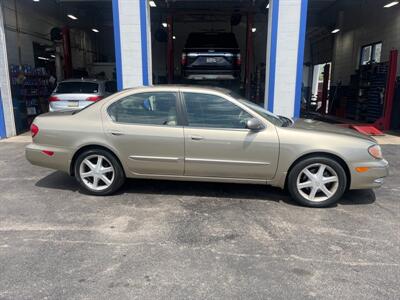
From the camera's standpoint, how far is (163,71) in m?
25.3

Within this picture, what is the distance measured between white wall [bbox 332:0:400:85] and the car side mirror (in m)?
9.71

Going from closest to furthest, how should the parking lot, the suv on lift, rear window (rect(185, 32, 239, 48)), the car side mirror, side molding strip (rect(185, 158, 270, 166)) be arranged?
the parking lot → the car side mirror → side molding strip (rect(185, 158, 270, 166)) → the suv on lift → rear window (rect(185, 32, 239, 48))

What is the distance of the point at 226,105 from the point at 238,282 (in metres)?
2.46

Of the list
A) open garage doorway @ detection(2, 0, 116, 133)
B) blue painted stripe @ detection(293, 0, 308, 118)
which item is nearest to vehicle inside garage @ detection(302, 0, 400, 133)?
blue painted stripe @ detection(293, 0, 308, 118)

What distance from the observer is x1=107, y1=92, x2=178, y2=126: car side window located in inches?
183

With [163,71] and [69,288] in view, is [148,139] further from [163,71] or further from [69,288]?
[163,71]

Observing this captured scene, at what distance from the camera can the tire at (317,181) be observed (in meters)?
4.39

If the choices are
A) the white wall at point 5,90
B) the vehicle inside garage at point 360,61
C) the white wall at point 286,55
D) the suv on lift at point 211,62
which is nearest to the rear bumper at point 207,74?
the suv on lift at point 211,62

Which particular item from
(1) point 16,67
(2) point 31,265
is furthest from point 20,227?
(1) point 16,67

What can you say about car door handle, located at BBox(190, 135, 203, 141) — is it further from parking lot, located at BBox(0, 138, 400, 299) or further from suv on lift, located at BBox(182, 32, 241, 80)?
suv on lift, located at BBox(182, 32, 241, 80)

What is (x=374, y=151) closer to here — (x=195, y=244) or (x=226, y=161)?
(x=226, y=161)

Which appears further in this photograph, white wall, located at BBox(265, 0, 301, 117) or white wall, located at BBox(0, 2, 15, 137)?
white wall, located at BBox(0, 2, 15, 137)

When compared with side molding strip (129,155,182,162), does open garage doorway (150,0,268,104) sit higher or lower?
higher

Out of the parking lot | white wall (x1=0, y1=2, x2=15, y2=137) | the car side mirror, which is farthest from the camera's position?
white wall (x1=0, y1=2, x2=15, y2=137)
